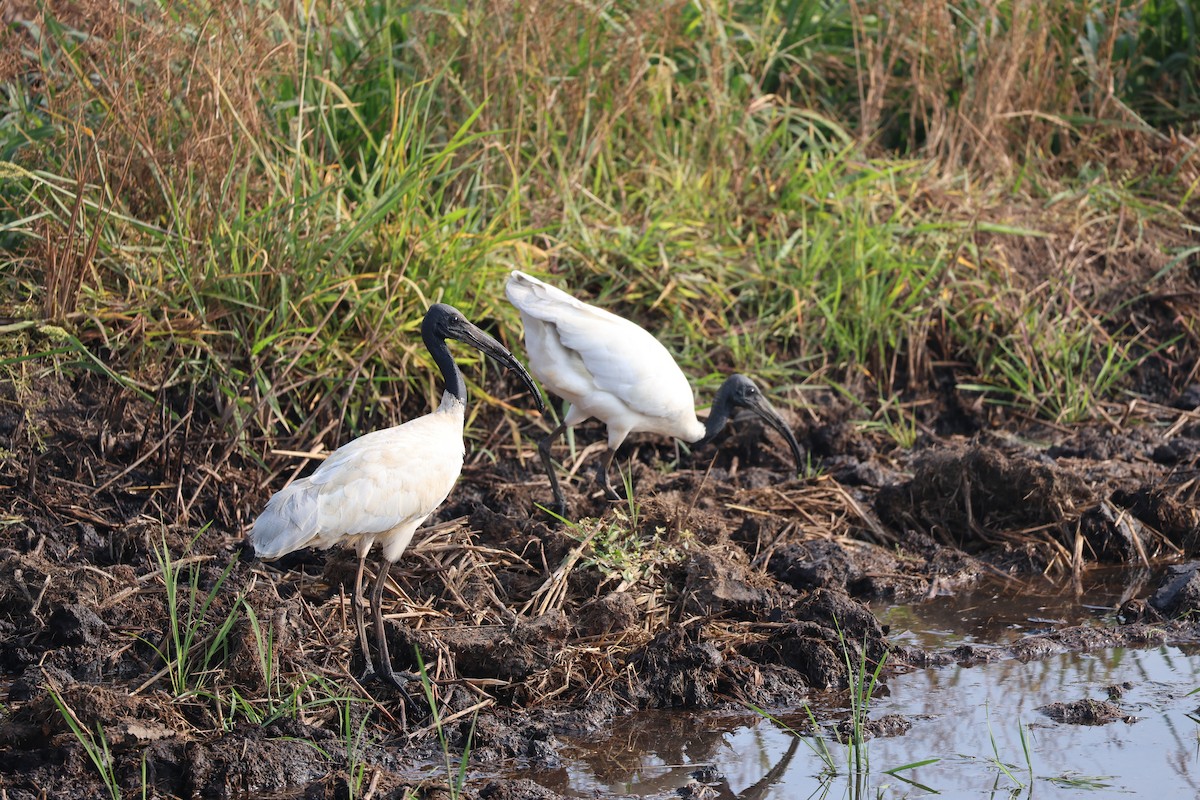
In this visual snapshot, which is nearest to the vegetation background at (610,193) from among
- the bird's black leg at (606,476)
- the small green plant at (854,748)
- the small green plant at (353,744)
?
the bird's black leg at (606,476)

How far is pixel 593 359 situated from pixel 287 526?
1.76 m

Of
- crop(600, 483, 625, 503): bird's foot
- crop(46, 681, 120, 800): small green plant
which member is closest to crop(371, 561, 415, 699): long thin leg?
crop(46, 681, 120, 800): small green plant

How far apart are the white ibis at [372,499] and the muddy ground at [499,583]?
0.54ft

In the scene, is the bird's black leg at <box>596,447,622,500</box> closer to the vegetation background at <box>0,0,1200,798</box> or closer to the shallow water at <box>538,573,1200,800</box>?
the vegetation background at <box>0,0,1200,798</box>

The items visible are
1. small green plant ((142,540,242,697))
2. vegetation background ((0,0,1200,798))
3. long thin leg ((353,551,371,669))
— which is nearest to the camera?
small green plant ((142,540,242,697))

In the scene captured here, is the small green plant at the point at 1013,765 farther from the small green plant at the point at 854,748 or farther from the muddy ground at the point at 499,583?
the muddy ground at the point at 499,583

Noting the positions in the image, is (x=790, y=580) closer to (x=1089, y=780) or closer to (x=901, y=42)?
(x=1089, y=780)

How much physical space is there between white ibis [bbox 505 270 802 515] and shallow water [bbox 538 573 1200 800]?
158 cm

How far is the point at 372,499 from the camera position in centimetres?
418

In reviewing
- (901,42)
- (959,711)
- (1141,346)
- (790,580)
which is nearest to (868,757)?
(959,711)

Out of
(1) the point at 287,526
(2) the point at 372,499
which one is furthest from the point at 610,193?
(1) the point at 287,526

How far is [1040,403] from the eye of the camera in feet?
22.2

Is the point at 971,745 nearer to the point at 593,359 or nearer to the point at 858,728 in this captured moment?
the point at 858,728

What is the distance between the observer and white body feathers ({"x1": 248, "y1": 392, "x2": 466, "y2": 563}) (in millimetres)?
4082
